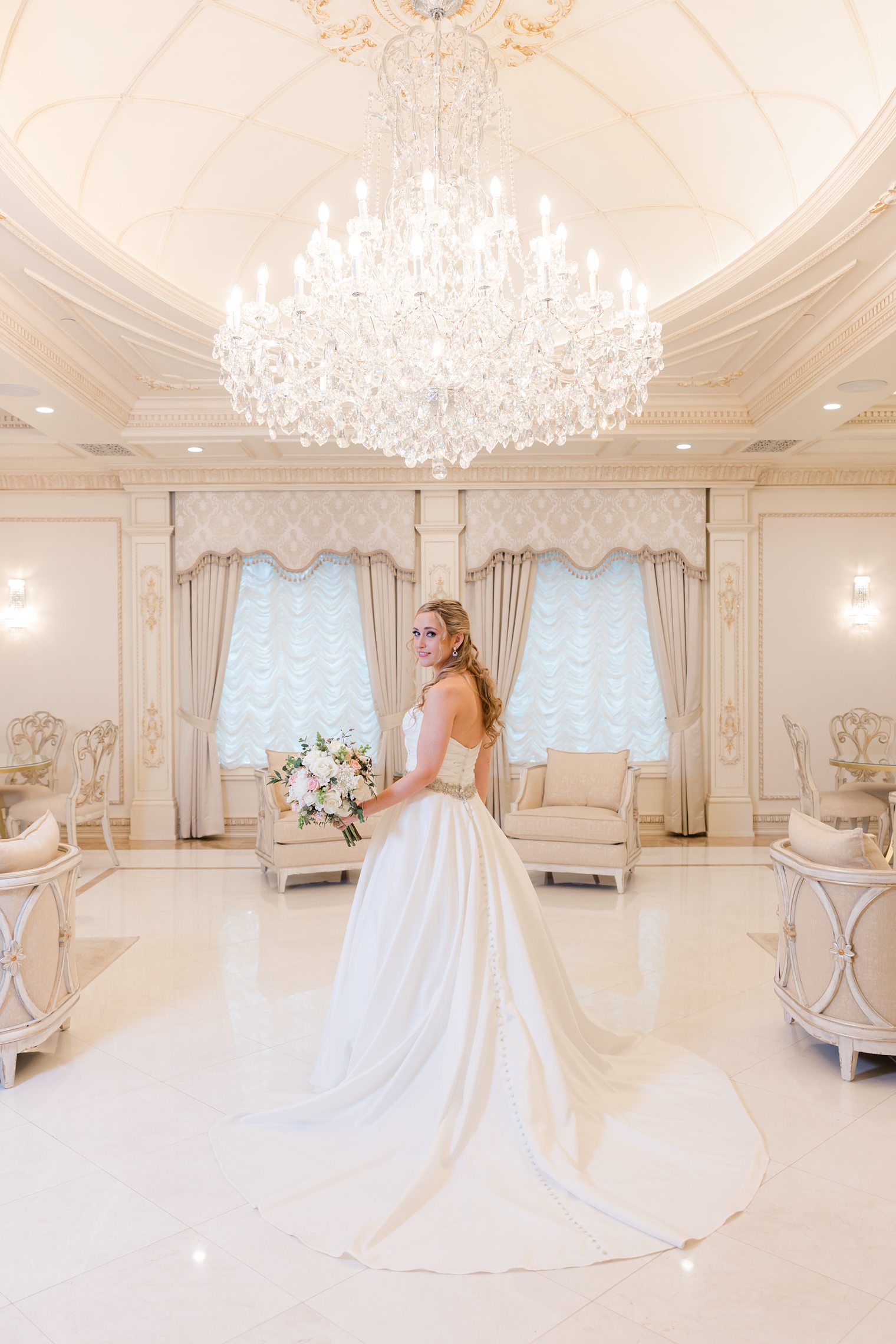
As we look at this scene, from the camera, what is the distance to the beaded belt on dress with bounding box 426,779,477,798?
315cm

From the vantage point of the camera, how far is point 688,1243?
2.30 meters

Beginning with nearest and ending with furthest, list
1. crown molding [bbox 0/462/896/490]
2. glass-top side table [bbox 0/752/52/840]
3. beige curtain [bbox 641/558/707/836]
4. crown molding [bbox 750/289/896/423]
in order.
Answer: crown molding [bbox 750/289/896/423], glass-top side table [bbox 0/752/52/840], crown molding [bbox 0/462/896/490], beige curtain [bbox 641/558/707/836]

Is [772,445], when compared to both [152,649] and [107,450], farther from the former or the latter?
[152,649]

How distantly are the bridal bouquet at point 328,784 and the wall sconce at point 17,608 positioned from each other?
6087mm

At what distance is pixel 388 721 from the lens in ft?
27.0

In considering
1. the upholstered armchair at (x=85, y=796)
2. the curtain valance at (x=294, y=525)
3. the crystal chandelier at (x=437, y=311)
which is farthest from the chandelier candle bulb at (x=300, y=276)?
the curtain valance at (x=294, y=525)

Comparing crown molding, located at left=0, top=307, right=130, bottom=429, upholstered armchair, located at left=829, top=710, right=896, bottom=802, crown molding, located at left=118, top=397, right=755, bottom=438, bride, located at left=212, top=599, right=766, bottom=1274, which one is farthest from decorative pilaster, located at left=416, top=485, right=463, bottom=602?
bride, located at left=212, top=599, right=766, bottom=1274

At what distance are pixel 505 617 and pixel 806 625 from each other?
271 cm

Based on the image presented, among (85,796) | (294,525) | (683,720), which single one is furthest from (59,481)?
Answer: (683,720)

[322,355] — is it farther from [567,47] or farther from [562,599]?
[562,599]

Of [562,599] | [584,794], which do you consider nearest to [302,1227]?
[584,794]

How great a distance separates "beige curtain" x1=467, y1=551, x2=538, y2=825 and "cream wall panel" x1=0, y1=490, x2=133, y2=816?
3.15 m

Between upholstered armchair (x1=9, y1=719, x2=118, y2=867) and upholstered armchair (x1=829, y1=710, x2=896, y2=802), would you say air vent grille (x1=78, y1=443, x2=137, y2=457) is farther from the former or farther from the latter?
upholstered armchair (x1=829, y1=710, x2=896, y2=802)

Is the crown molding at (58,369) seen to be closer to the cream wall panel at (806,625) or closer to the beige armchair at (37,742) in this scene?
the beige armchair at (37,742)
